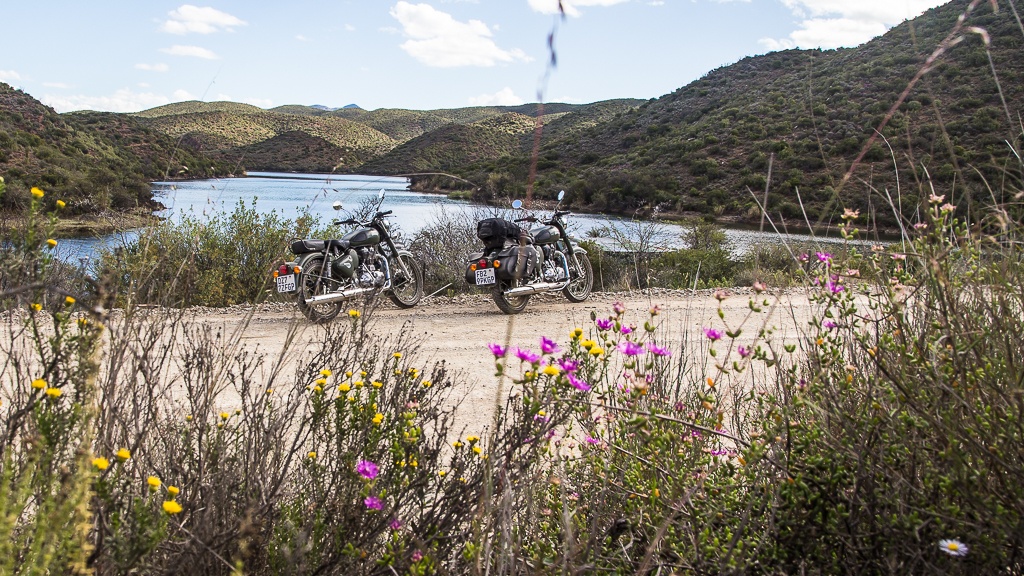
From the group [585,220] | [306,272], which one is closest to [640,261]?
[306,272]

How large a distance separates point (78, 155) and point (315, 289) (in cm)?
2710

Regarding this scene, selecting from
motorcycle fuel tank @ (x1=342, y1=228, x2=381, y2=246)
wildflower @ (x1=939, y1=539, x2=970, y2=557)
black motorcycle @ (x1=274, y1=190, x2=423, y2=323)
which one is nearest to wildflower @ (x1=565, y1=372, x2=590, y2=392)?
wildflower @ (x1=939, y1=539, x2=970, y2=557)

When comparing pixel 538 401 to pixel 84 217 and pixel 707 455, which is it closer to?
pixel 707 455

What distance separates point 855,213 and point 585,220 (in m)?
23.0

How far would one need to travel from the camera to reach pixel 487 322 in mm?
8453

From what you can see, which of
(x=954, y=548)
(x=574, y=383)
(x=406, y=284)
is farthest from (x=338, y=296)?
(x=954, y=548)

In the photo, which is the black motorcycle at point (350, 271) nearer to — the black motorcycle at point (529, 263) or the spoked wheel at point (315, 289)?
the spoked wheel at point (315, 289)

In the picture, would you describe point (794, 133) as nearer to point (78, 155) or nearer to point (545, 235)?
point (545, 235)

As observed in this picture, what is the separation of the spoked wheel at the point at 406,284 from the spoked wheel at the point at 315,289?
90 cm

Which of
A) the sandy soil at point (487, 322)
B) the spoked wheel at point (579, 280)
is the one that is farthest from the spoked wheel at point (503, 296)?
the spoked wheel at point (579, 280)

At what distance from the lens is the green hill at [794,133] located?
83.1ft

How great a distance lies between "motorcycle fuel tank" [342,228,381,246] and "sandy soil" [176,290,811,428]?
0.80m

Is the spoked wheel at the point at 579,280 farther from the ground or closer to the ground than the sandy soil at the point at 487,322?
farther from the ground

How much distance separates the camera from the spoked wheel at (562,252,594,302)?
392 inches
